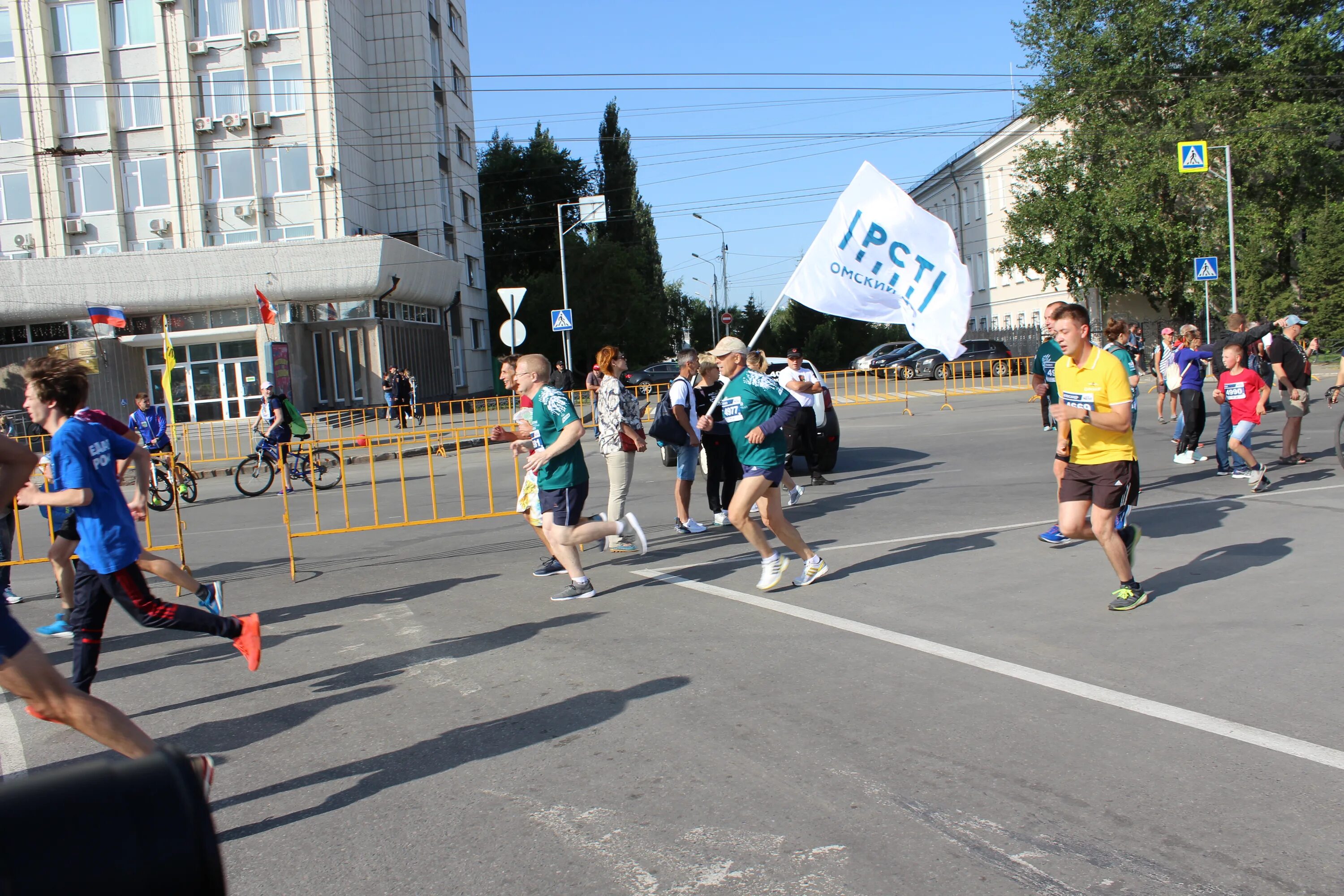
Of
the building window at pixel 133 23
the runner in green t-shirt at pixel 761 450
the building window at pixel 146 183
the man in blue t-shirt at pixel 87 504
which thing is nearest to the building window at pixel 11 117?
the building window at pixel 146 183

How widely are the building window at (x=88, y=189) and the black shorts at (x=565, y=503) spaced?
37640mm

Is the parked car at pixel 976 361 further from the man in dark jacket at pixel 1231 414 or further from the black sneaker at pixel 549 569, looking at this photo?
the black sneaker at pixel 549 569

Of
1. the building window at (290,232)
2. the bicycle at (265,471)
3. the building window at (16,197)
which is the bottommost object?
the bicycle at (265,471)

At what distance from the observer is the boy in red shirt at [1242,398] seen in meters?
10.8

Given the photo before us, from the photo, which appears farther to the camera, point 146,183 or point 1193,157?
point 146,183

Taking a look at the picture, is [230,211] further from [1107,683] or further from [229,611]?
[1107,683]

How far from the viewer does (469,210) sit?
167 feet

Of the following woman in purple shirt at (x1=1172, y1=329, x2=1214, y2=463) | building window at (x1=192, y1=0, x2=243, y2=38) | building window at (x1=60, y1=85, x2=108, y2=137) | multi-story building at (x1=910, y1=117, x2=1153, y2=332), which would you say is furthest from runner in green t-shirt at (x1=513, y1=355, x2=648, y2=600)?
multi-story building at (x1=910, y1=117, x2=1153, y2=332)

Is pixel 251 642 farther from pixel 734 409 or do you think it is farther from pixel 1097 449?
pixel 1097 449

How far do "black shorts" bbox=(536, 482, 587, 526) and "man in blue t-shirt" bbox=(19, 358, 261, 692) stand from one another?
2.78 m

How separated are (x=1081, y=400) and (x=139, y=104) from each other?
4014 cm

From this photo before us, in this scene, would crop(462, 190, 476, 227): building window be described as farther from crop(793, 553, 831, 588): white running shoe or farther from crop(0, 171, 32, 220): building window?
crop(793, 553, 831, 588): white running shoe

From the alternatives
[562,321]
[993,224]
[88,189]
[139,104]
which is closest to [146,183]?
[88,189]

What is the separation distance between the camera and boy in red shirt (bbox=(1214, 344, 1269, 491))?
1081 centimetres
